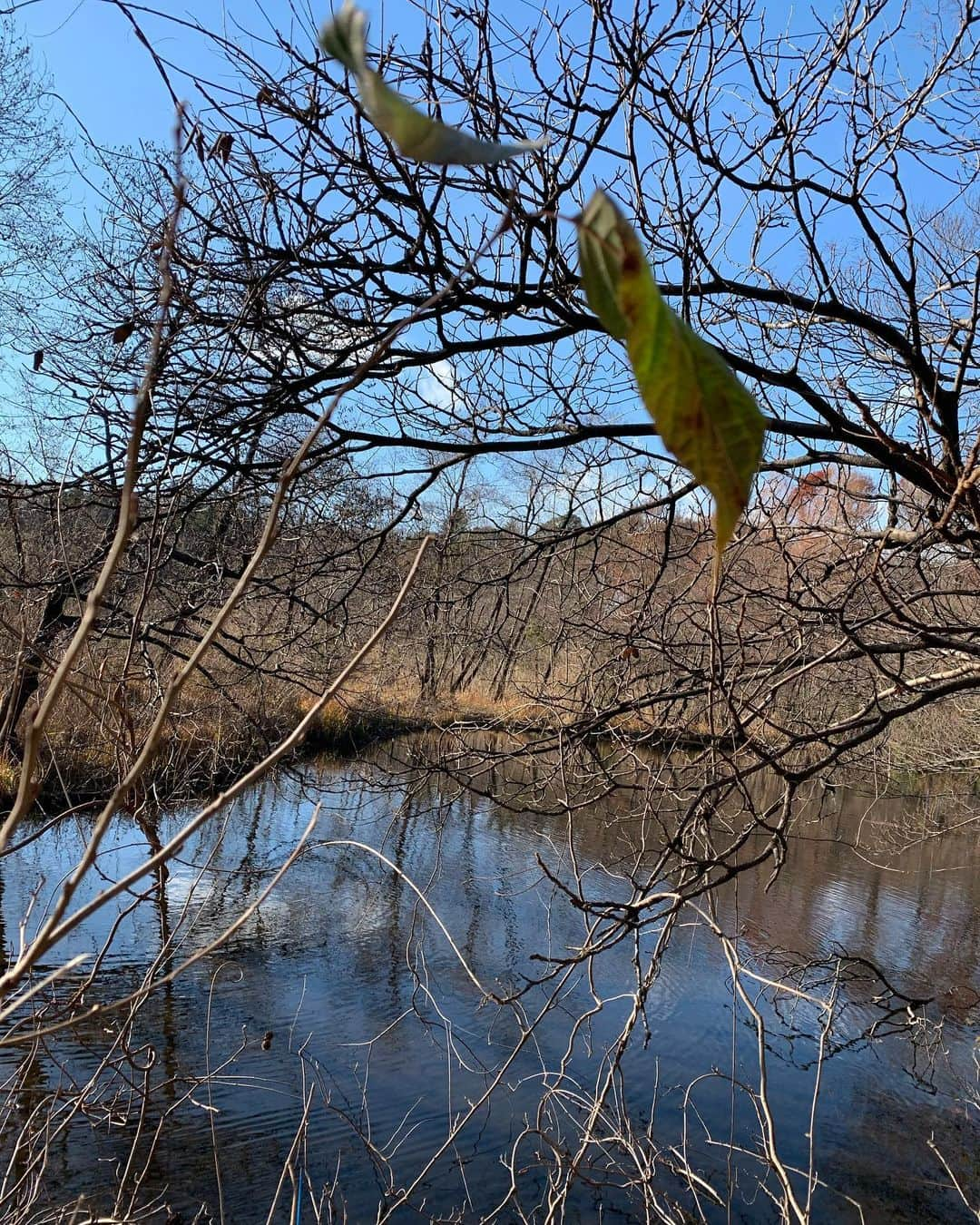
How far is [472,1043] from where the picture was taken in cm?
650

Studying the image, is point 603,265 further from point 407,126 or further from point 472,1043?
point 472,1043

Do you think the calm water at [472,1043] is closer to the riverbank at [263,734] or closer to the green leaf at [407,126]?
the riverbank at [263,734]

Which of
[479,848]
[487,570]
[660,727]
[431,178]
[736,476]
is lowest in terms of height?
[479,848]

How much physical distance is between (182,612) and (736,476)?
8.34ft

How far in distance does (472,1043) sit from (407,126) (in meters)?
6.84

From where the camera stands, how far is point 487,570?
164 inches

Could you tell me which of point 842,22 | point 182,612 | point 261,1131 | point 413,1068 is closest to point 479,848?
point 413,1068

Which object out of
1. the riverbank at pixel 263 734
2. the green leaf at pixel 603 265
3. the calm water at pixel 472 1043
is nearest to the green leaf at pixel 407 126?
the green leaf at pixel 603 265

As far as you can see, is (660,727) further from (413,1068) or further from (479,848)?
(479,848)

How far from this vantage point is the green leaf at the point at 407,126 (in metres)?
0.41

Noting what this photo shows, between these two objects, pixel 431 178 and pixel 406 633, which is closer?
pixel 431 178

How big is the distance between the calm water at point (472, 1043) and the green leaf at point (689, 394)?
2692 mm

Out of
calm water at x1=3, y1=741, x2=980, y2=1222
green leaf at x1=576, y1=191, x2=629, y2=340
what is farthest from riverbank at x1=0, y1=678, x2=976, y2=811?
green leaf at x1=576, y1=191, x2=629, y2=340

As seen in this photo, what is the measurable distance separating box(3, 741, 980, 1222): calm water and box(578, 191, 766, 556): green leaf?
2692 millimetres
